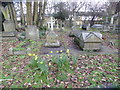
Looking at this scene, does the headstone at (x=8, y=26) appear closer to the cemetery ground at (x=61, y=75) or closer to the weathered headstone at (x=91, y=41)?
the cemetery ground at (x=61, y=75)

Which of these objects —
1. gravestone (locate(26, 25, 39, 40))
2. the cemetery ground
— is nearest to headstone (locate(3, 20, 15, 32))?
gravestone (locate(26, 25, 39, 40))

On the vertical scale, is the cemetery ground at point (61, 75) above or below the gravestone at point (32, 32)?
below

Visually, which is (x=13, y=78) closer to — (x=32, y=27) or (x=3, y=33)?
(x=32, y=27)

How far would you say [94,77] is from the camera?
2748 millimetres

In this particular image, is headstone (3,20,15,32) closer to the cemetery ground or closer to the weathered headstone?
the cemetery ground

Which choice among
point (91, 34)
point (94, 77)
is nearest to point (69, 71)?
point (94, 77)

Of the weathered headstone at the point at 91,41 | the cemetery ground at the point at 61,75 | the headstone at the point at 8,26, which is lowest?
the cemetery ground at the point at 61,75

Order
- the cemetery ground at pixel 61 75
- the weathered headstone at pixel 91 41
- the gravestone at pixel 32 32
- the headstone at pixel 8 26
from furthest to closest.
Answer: the headstone at pixel 8 26, the gravestone at pixel 32 32, the weathered headstone at pixel 91 41, the cemetery ground at pixel 61 75

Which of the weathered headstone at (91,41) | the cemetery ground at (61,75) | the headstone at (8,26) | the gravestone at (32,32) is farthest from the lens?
the headstone at (8,26)

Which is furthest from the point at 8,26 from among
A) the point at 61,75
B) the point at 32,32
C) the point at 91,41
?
the point at 61,75

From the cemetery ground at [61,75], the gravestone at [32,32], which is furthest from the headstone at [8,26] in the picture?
the cemetery ground at [61,75]

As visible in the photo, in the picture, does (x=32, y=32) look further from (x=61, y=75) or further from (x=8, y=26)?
(x=61, y=75)

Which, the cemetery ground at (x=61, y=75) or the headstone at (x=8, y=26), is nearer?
the cemetery ground at (x=61, y=75)

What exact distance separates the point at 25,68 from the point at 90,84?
2.16 meters
